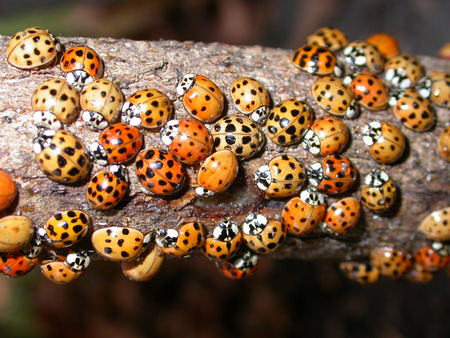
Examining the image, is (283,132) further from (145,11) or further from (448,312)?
(145,11)

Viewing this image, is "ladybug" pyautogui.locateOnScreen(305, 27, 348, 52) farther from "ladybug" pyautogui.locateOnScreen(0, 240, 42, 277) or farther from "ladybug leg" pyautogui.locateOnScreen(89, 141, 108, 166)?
"ladybug" pyautogui.locateOnScreen(0, 240, 42, 277)

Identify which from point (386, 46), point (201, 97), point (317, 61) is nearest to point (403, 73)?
point (386, 46)

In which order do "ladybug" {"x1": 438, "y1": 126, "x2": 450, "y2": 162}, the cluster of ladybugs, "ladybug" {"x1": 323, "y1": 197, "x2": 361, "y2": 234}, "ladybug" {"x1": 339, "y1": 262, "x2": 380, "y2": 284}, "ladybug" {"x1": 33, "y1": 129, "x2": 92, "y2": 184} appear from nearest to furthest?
1. "ladybug" {"x1": 33, "y1": 129, "x2": 92, "y2": 184}
2. the cluster of ladybugs
3. "ladybug" {"x1": 323, "y1": 197, "x2": 361, "y2": 234}
4. "ladybug" {"x1": 438, "y1": 126, "x2": 450, "y2": 162}
5. "ladybug" {"x1": 339, "y1": 262, "x2": 380, "y2": 284}

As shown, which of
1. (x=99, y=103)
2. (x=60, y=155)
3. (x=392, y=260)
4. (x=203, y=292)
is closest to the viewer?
(x=60, y=155)

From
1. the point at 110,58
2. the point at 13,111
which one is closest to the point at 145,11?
the point at 110,58

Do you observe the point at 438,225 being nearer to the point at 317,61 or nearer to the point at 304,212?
the point at 304,212

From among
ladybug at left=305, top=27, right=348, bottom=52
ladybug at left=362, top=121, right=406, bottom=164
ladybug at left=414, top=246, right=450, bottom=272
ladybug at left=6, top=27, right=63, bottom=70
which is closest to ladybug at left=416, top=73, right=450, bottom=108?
ladybug at left=362, top=121, right=406, bottom=164
